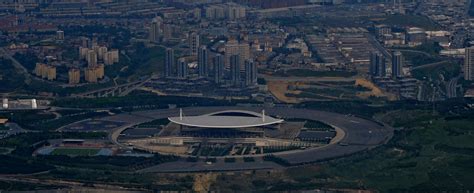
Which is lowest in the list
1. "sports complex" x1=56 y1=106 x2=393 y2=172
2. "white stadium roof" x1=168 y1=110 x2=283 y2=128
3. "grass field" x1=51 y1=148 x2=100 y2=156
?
"grass field" x1=51 y1=148 x2=100 y2=156

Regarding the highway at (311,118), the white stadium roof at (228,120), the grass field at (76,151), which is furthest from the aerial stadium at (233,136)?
the grass field at (76,151)

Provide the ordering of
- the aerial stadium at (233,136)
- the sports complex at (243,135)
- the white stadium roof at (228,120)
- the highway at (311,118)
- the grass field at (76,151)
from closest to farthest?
the highway at (311,118), the sports complex at (243,135), the grass field at (76,151), the aerial stadium at (233,136), the white stadium roof at (228,120)

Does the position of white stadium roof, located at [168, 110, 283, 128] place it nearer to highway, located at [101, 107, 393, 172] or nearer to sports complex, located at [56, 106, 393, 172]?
sports complex, located at [56, 106, 393, 172]

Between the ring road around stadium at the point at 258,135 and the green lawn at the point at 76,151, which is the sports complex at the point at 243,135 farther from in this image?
the green lawn at the point at 76,151

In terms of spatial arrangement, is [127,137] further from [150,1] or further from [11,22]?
[150,1]

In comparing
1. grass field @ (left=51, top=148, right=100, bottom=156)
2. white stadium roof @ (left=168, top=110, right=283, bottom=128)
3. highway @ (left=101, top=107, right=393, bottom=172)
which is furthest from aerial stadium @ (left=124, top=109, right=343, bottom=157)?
grass field @ (left=51, top=148, right=100, bottom=156)

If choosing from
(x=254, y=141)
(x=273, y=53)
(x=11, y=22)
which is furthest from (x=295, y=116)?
(x=11, y=22)

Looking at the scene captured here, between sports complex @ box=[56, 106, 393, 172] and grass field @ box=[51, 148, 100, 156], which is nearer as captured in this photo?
sports complex @ box=[56, 106, 393, 172]
